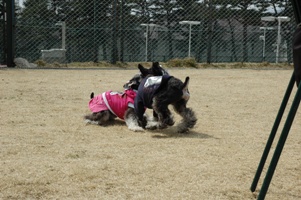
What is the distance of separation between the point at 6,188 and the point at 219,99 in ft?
12.9

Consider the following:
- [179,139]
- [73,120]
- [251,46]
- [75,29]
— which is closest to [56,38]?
[75,29]

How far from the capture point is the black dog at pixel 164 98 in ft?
12.0

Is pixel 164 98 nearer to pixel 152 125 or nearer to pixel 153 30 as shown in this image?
pixel 152 125

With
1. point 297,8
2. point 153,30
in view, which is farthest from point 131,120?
point 153,30

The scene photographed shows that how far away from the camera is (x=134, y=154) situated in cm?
294

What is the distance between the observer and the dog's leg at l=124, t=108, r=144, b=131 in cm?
387

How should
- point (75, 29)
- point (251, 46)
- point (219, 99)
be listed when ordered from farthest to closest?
point (251, 46), point (75, 29), point (219, 99)

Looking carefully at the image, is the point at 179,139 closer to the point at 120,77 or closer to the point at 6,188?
the point at 6,188

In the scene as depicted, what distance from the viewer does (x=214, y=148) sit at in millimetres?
3176

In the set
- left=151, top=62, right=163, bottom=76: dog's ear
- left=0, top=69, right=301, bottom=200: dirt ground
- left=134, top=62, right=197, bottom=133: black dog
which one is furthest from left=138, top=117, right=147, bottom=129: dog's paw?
left=151, top=62, right=163, bottom=76: dog's ear

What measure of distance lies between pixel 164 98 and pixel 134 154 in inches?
33.0

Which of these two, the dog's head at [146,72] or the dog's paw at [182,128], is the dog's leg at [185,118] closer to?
the dog's paw at [182,128]

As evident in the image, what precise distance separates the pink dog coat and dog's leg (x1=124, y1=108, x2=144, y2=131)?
0.06m

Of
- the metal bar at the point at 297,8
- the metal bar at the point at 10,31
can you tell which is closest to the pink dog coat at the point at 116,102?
the metal bar at the point at 297,8
